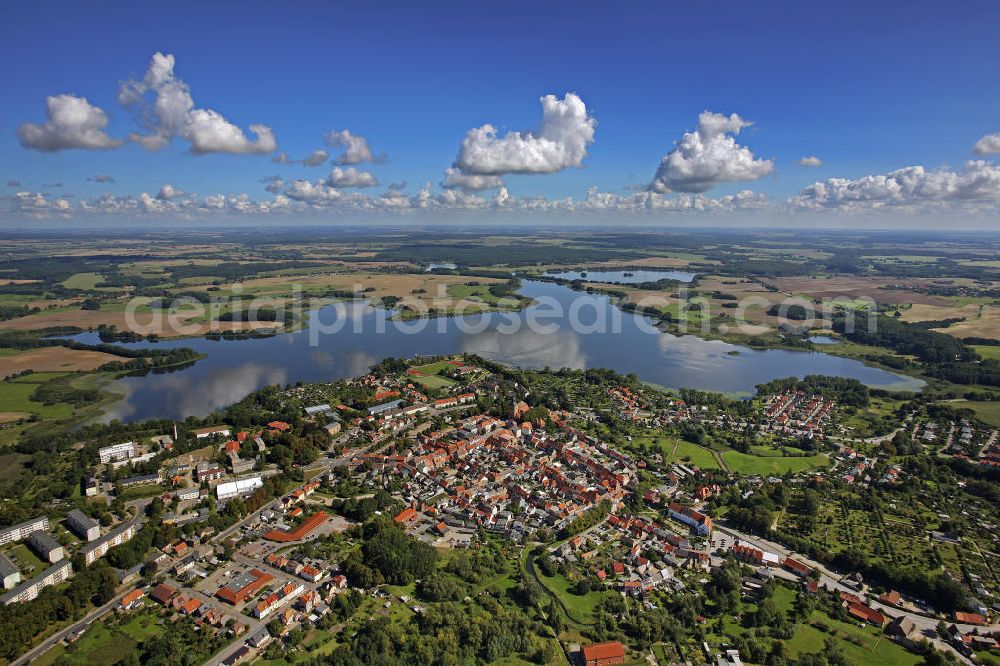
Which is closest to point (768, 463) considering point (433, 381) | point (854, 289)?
point (433, 381)

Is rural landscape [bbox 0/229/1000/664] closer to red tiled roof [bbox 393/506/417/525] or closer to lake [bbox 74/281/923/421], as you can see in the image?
red tiled roof [bbox 393/506/417/525]

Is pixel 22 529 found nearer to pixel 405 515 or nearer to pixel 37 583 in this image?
pixel 37 583

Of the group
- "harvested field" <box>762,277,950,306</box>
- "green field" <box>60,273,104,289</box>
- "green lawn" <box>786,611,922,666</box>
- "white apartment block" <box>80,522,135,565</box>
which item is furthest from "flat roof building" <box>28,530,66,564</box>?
"harvested field" <box>762,277,950,306</box>

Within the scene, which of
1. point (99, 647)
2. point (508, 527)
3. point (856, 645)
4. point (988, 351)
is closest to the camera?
point (99, 647)

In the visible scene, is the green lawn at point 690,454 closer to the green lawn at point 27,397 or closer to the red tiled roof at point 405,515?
the red tiled roof at point 405,515

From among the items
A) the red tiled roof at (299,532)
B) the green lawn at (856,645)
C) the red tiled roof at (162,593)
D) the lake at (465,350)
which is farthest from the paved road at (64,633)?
the green lawn at (856,645)
